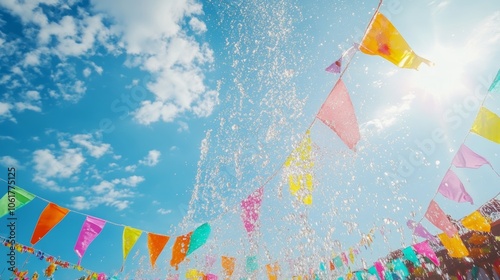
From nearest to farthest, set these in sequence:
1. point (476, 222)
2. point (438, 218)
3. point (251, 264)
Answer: point (438, 218), point (476, 222), point (251, 264)

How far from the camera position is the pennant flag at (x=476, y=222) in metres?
8.80

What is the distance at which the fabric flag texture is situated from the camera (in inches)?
146

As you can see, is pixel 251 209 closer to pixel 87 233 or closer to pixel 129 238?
pixel 129 238

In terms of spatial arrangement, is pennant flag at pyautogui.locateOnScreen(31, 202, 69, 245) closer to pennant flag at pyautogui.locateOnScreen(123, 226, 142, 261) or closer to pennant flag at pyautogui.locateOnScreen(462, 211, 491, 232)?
pennant flag at pyautogui.locateOnScreen(123, 226, 142, 261)

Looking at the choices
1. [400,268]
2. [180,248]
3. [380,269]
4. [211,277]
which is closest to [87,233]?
[180,248]

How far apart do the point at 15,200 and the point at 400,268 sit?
14.7 metres

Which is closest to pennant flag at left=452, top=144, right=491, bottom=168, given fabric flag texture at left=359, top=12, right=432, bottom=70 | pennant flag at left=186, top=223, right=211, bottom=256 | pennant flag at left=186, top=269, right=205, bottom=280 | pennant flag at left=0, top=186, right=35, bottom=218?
fabric flag texture at left=359, top=12, right=432, bottom=70

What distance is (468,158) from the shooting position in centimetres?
683

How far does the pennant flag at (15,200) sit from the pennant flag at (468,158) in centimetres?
1142

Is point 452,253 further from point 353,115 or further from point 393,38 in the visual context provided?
point 393,38

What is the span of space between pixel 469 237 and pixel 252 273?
892 cm

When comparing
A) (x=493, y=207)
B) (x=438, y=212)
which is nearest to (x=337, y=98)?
(x=438, y=212)

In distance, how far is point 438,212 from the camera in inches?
318

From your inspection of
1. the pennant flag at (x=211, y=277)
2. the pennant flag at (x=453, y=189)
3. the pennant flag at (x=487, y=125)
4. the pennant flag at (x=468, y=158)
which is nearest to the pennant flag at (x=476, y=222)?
the pennant flag at (x=453, y=189)
